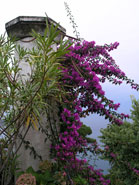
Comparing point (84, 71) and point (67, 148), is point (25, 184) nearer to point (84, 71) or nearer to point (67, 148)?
point (67, 148)

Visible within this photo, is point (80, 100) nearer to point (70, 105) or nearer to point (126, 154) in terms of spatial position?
point (70, 105)

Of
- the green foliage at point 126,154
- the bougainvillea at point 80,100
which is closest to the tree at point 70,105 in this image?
the bougainvillea at point 80,100

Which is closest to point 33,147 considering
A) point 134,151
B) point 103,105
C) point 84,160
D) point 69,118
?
point 69,118

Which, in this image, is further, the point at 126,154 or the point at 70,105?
the point at 126,154

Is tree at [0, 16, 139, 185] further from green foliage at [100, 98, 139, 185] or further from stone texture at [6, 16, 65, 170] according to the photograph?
green foliage at [100, 98, 139, 185]

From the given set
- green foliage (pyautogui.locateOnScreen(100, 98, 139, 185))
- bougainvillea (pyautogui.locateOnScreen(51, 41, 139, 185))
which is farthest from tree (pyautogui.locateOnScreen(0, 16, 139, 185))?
green foliage (pyautogui.locateOnScreen(100, 98, 139, 185))

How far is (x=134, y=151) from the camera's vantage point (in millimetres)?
6051

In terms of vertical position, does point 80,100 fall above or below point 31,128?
above

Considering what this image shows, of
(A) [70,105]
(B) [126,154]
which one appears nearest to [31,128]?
(A) [70,105]

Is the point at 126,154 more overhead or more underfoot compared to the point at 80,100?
more underfoot

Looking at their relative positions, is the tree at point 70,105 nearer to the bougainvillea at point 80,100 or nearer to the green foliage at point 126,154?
the bougainvillea at point 80,100

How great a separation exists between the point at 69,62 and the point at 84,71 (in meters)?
0.37

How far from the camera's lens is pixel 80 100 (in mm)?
3977

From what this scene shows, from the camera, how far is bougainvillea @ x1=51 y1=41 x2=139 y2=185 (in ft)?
11.2
